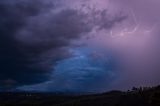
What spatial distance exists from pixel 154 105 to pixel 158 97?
13.7 ft

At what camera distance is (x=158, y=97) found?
132750 mm

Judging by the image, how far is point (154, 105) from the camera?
132 metres
